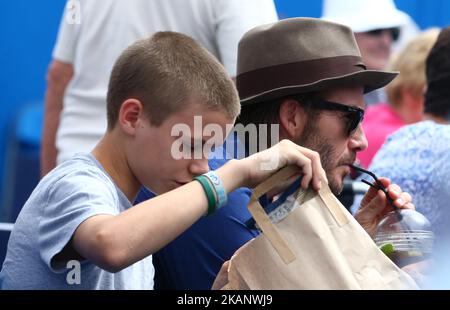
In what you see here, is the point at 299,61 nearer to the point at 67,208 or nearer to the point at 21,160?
the point at 67,208

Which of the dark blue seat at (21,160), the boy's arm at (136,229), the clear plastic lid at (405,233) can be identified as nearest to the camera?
the boy's arm at (136,229)

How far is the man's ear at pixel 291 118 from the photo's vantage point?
9.66 ft

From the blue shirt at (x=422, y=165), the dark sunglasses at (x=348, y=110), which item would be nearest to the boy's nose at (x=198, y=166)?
the dark sunglasses at (x=348, y=110)

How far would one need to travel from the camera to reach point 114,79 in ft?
8.13

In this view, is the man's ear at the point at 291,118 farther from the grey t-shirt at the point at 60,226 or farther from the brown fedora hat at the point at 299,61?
the grey t-shirt at the point at 60,226

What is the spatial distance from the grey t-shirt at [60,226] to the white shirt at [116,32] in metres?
1.47

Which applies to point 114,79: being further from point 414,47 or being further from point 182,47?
point 414,47

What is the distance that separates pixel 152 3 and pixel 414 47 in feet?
5.08

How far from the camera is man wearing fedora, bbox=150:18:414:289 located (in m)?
2.89

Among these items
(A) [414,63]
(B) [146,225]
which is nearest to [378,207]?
(B) [146,225]

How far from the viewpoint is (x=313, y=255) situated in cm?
209

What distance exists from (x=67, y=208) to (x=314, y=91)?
1017 mm
